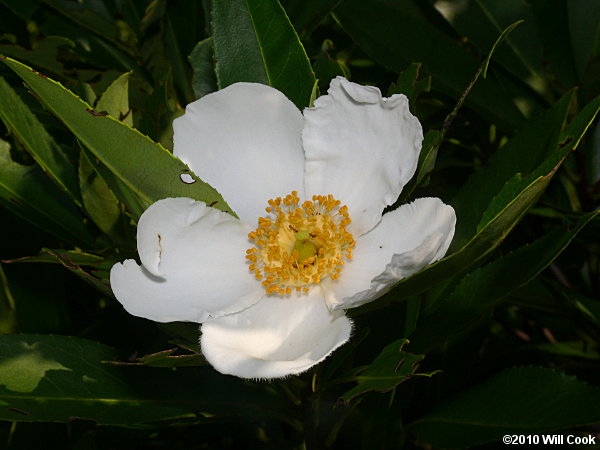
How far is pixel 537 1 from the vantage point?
4.74 ft

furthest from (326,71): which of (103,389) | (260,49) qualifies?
(103,389)

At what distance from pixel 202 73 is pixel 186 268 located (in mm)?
360

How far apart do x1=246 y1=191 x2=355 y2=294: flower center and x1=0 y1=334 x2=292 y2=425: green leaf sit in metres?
0.20

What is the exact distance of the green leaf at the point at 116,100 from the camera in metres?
1.01

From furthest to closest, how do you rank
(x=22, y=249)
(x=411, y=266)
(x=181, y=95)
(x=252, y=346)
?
(x=181, y=95), (x=22, y=249), (x=252, y=346), (x=411, y=266)

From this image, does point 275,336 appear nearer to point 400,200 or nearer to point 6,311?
point 400,200

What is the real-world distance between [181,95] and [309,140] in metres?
0.60

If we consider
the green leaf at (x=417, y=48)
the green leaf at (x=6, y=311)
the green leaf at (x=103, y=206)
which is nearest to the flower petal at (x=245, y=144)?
the green leaf at (x=103, y=206)

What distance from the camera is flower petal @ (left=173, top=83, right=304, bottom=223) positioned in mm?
999

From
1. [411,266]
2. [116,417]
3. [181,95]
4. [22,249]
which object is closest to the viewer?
[411,266]

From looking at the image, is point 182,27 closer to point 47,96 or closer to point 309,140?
point 309,140

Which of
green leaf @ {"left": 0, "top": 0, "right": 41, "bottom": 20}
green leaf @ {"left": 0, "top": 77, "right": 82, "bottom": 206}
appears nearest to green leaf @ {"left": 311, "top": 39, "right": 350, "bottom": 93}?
green leaf @ {"left": 0, "top": 77, "right": 82, "bottom": 206}

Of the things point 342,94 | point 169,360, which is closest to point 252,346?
point 169,360

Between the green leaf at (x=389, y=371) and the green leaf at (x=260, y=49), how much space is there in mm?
400
